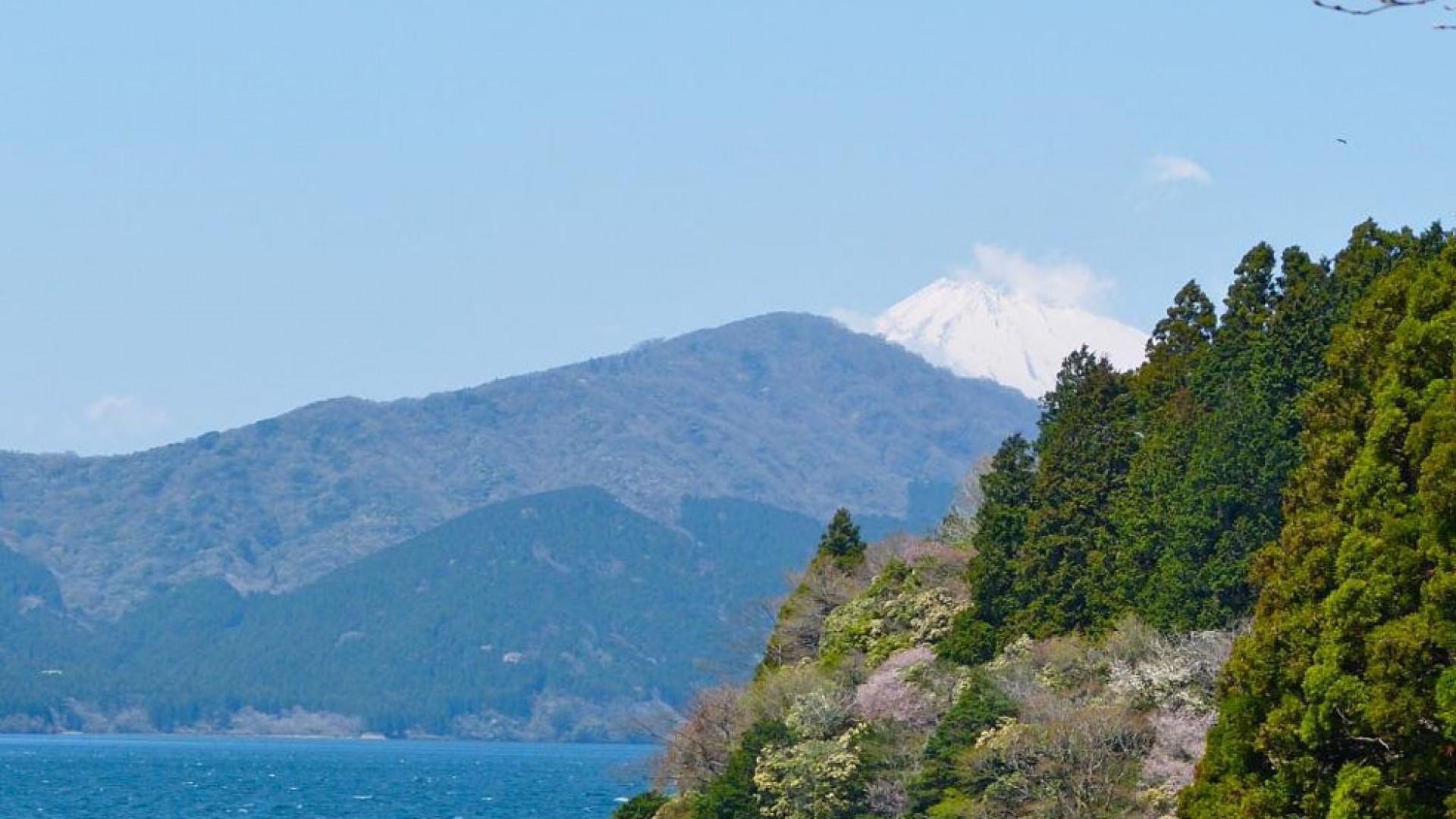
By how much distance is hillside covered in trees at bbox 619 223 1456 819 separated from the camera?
34.8m

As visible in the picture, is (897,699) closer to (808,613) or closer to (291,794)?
(808,613)

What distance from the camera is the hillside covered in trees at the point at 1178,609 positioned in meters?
34.8

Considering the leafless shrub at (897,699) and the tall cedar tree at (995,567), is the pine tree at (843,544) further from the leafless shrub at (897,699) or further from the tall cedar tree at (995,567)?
the leafless shrub at (897,699)

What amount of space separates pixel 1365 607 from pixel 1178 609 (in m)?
22.3

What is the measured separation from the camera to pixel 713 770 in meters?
69.1

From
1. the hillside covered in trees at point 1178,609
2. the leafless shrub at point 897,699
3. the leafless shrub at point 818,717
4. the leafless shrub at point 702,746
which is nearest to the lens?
the hillside covered in trees at point 1178,609

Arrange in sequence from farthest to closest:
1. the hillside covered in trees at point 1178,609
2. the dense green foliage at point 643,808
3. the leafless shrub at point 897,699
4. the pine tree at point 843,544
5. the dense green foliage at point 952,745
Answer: the pine tree at point 843,544, the dense green foliage at point 643,808, the leafless shrub at point 897,699, the dense green foliage at point 952,745, the hillside covered in trees at point 1178,609

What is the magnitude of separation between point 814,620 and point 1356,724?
142ft

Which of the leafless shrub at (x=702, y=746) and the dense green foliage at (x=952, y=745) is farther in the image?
the leafless shrub at (x=702, y=746)

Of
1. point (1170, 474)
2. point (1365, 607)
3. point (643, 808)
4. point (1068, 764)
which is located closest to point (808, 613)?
point (643, 808)

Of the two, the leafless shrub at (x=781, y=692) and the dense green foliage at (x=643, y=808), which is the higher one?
the leafless shrub at (x=781, y=692)

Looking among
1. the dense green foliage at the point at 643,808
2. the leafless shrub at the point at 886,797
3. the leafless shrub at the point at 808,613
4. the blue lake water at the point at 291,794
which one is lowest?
the blue lake water at the point at 291,794

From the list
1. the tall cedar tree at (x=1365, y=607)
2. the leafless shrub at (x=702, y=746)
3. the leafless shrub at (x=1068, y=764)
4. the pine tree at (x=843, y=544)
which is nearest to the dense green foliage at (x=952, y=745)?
the leafless shrub at (x=1068, y=764)

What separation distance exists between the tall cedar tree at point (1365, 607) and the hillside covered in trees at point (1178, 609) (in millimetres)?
46
